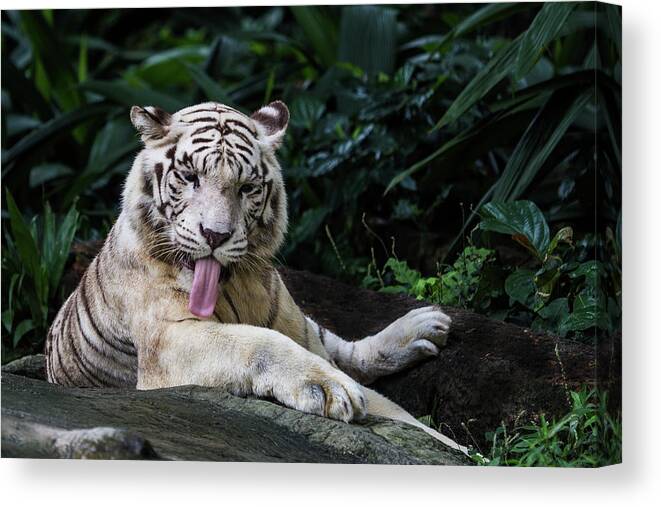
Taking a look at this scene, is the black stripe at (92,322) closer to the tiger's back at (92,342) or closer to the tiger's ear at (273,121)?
the tiger's back at (92,342)

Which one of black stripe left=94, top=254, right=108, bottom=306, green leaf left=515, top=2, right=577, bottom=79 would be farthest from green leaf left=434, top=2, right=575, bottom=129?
black stripe left=94, top=254, right=108, bottom=306

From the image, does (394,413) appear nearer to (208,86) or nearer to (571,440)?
(571,440)

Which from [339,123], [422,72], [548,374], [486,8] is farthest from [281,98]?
[548,374]

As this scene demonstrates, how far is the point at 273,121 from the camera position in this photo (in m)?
4.55

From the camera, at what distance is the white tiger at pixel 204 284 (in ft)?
13.3

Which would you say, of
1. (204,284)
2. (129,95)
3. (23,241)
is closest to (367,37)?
(129,95)

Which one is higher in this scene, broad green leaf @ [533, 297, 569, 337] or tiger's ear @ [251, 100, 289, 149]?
tiger's ear @ [251, 100, 289, 149]

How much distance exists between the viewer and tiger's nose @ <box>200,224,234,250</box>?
412 centimetres

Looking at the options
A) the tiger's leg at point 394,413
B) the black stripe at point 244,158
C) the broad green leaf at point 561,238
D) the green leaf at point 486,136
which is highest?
the green leaf at point 486,136

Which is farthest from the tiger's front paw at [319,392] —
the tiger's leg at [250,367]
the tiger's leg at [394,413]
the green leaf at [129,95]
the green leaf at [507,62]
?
the green leaf at [129,95]

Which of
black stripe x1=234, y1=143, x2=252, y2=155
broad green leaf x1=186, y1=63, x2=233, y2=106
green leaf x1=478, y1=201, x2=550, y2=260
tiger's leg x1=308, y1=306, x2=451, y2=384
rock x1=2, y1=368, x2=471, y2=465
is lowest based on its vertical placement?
rock x1=2, y1=368, x2=471, y2=465

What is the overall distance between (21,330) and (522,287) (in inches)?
87.9

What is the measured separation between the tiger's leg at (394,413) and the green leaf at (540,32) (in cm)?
140

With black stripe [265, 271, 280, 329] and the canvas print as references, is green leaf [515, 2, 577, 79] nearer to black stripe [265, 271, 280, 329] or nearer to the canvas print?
the canvas print
